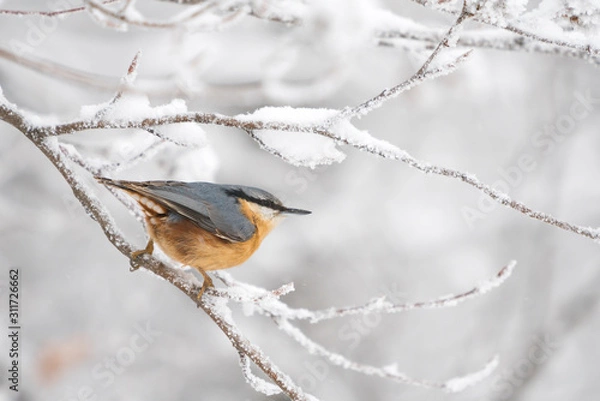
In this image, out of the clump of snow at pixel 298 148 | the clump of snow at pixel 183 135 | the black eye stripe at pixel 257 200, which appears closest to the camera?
the clump of snow at pixel 298 148

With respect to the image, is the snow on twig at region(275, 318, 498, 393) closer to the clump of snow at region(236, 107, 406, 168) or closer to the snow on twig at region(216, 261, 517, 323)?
the snow on twig at region(216, 261, 517, 323)

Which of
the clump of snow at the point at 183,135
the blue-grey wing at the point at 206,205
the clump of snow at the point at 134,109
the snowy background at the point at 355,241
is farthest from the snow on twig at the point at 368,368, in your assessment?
the snowy background at the point at 355,241

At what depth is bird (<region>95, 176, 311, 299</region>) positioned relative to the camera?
2729 millimetres

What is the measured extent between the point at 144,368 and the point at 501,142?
18.6ft

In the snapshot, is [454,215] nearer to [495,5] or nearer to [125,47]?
[125,47]

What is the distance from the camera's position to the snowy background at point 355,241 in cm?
560

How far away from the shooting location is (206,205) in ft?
9.52

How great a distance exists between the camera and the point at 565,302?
670 centimetres

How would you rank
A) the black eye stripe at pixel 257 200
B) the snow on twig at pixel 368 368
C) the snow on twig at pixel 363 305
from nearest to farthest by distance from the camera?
the snow on twig at pixel 363 305 → the snow on twig at pixel 368 368 → the black eye stripe at pixel 257 200

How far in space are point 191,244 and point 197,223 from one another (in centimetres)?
11

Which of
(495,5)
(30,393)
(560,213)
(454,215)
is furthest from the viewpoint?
(454,215)

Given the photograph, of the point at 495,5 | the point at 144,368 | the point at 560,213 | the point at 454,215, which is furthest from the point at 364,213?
the point at 495,5

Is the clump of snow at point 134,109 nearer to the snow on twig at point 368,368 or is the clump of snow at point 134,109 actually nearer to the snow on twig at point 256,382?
the snow on twig at point 256,382

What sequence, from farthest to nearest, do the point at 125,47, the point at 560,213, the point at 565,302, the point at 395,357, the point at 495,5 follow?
the point at 395,357, the point at 560,213, the point at 565,302, the point at 125,47, the point at 495,5
